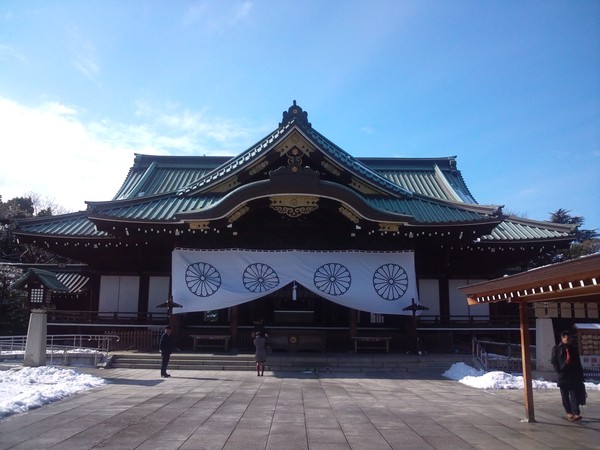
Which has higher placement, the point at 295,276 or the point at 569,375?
the point at 295,276

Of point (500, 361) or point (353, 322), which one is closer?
point (500, 361)

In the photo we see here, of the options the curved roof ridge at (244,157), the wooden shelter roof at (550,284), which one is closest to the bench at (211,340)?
the curved roof ridge at (244,157)

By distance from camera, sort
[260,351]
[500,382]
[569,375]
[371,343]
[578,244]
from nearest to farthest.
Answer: [569,375] < [500,382] < [260,351] < [371,343] < [578,244]

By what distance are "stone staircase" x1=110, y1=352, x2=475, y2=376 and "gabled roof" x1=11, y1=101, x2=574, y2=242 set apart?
4.60 metres

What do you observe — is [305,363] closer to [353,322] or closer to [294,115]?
[353,322]

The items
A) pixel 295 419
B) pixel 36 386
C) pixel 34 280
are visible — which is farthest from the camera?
pixel 34 280

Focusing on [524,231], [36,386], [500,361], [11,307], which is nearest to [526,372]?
[500,361]

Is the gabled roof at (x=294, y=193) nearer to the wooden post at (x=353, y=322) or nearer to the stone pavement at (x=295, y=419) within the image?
the wooden post at (x=353, y=322)

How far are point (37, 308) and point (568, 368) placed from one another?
A: 47.3 ft

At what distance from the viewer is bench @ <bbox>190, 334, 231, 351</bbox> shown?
17328 millimetres

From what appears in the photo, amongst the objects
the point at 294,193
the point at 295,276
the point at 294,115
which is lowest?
the point at 295,276

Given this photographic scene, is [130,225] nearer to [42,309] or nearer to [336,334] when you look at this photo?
[42,309]

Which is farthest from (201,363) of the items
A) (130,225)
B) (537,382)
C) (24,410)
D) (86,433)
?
(537,382)

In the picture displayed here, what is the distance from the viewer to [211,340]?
59.0 ft
